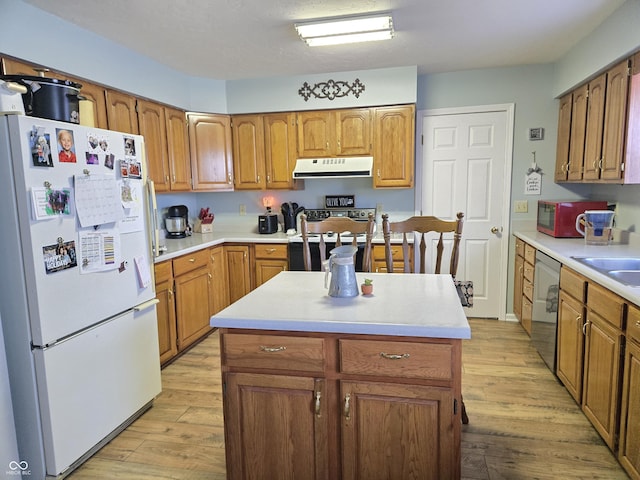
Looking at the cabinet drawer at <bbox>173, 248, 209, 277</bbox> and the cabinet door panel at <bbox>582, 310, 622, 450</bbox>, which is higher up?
the cabinet drawer at <bbox>173, 248, 209, 277</bbox>

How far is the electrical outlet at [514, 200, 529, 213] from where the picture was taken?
3.87m

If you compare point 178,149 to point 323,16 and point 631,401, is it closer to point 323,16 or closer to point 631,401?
point 323,16

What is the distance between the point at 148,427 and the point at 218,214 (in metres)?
2.58

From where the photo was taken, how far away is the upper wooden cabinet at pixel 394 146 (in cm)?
373

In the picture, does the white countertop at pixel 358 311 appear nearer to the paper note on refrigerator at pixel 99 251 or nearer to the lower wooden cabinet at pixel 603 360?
the lower wooden cabinet at pixel 603 360

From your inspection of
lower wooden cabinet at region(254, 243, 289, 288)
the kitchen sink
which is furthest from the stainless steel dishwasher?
lower wooden cabinet at region(254, 243, 289, 288)

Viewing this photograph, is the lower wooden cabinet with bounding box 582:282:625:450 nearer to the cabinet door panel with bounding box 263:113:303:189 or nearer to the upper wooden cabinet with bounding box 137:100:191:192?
the cabinet door panel with bounding box 263:113:303:189

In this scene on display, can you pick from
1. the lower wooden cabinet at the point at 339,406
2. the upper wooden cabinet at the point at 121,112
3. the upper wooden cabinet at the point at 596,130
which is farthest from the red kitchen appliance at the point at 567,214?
the upper wooden cabinet at the point at 121,112

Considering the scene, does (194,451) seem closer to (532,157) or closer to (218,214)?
(218,214)

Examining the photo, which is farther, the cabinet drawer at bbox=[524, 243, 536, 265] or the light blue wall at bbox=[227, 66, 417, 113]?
the light blue wall at bbox=[227, 66, 417, 113]

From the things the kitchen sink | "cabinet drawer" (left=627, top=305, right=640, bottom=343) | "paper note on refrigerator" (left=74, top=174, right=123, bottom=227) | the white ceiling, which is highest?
the white ceiling

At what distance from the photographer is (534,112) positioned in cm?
376

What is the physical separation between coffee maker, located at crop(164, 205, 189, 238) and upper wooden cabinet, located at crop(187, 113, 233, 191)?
30cm

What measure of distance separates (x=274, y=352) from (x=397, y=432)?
0.49 m
